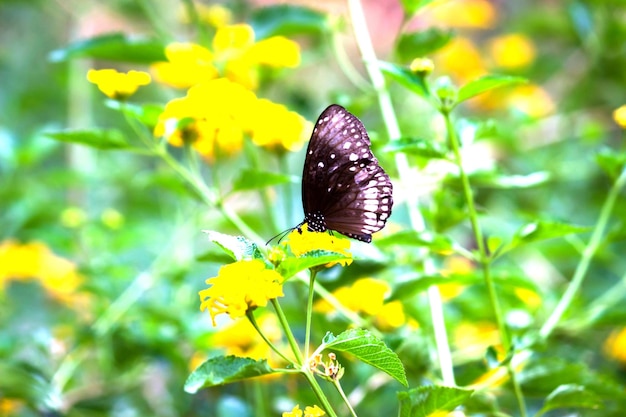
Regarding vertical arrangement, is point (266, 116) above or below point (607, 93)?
above

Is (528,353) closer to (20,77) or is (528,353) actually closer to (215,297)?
(215,297)

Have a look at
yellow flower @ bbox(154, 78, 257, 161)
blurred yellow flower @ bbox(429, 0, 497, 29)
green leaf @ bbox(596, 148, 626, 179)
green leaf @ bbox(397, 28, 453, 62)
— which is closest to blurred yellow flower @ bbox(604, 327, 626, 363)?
green leaf @ bbox(596, 148, 626, 179)

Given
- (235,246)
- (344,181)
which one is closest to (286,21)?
(344,181)

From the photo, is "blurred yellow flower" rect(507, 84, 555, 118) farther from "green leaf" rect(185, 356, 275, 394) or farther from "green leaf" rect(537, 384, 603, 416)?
"green leaf" rect(185, 356, 275, 394)

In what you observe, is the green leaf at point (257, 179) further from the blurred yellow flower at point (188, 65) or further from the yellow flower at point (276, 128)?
the blurred yellow flower at point (188, 65)

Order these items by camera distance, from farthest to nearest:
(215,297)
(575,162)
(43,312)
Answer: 1. (43,312)
2. (575,162)
3. (215,297)

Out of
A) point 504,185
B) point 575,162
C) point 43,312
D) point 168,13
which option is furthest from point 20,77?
point 504,185

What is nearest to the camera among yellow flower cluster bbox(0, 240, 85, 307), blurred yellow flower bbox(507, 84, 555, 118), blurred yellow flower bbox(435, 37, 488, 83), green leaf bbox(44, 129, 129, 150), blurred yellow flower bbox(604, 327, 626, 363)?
green leaf bbox(44, 129, 129, 150)

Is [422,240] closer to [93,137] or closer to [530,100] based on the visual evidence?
[93,137]
